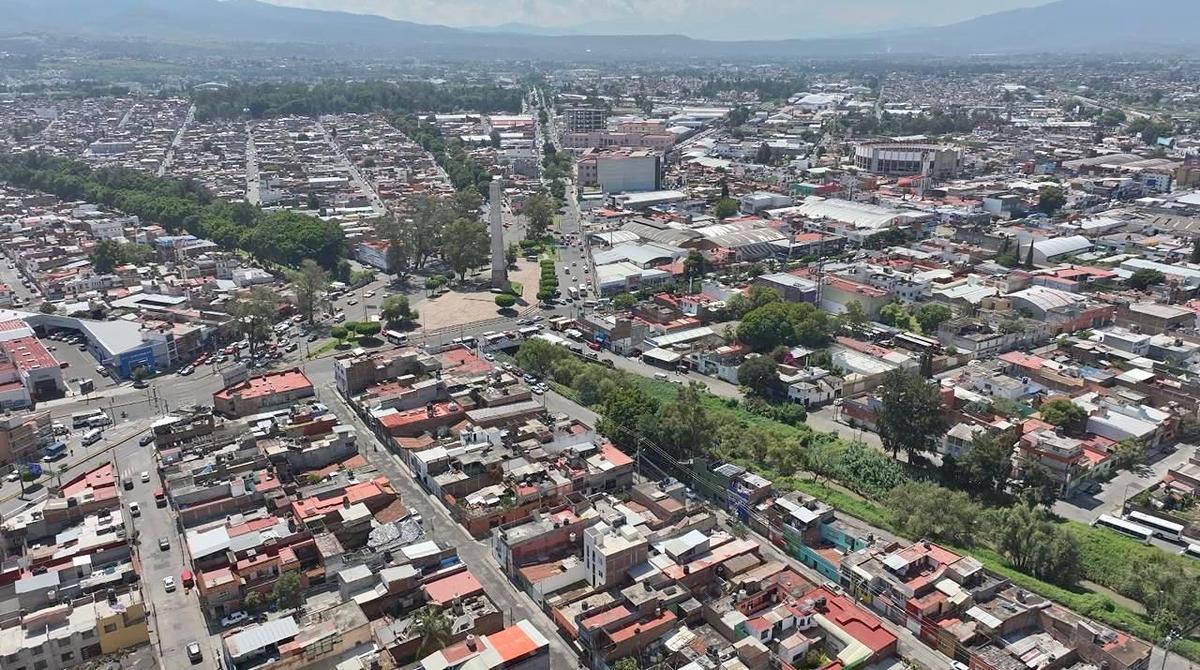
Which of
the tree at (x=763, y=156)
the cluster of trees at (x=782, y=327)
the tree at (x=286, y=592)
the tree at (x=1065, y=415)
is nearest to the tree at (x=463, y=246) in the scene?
the cluster of trees at (x=782, y=327)

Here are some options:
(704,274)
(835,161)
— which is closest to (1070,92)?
(835,161)

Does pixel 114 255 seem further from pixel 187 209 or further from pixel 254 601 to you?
pixel 254 601

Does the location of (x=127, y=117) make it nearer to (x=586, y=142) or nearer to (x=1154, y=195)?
(x=586, y=142)

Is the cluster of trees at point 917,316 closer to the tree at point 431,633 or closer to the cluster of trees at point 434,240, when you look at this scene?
the cluster of trees at point 434,240

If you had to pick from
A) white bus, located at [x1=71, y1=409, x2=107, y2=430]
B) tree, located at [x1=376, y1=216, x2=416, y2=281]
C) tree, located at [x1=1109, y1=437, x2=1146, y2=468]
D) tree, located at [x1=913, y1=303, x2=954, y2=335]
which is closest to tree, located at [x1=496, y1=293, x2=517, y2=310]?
tree, located at [x1=376, y1=216, x2=416, y2=281]

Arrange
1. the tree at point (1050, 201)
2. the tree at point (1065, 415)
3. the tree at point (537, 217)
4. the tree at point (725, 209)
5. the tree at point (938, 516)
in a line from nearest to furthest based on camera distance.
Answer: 1. the tree at point (938, 516)
2. the tree at point (1065, 415)
3. the tree at point (537, 217)
4. the tree at point (725, 209)
5. the tree at point (1050, 201)

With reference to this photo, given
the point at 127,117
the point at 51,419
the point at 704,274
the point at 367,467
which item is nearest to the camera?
the point at 367,467
